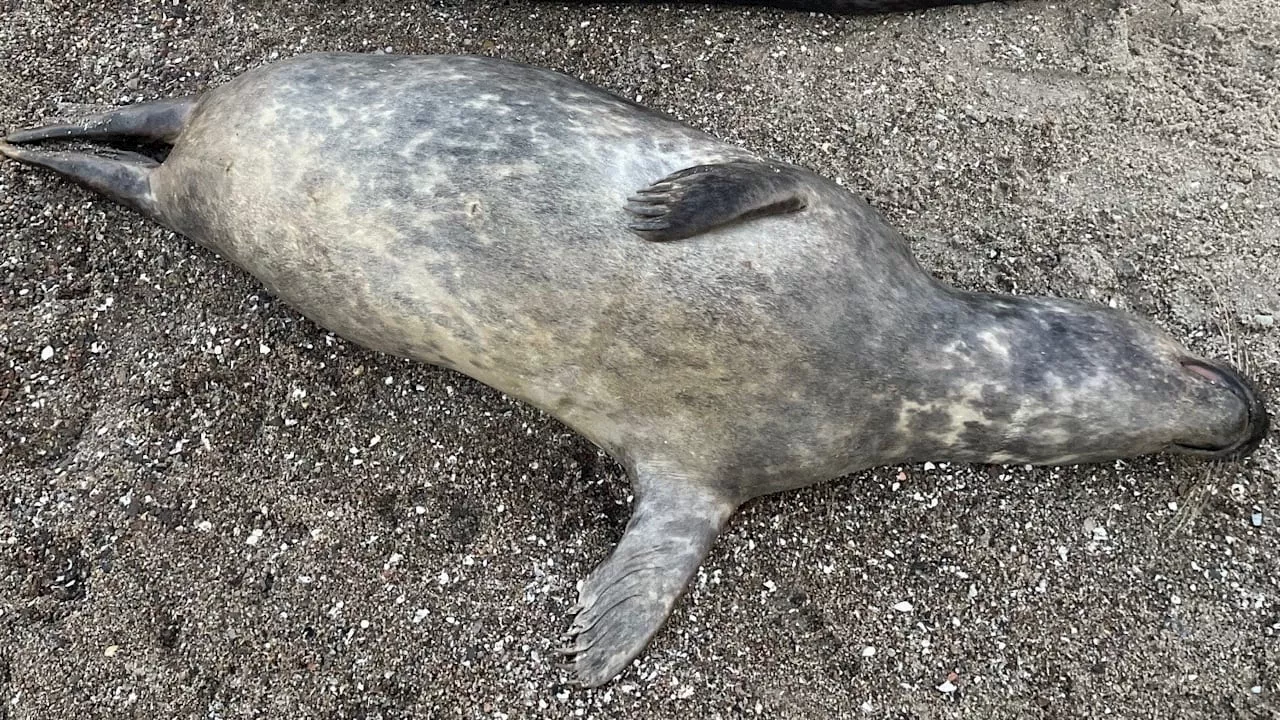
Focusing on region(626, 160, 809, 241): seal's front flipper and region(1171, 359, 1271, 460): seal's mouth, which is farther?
region(1171, 359, 1271, 460): seal's mouth

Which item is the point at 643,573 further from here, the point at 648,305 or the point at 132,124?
the point at 132,124

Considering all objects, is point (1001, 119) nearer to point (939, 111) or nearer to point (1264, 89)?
point (939, 111)

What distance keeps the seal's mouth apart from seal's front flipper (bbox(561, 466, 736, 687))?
5.08 ft

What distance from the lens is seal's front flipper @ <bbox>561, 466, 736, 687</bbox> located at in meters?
2.71

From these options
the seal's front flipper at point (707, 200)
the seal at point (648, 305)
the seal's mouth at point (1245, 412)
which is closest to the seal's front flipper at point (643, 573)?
the seal at point (648, 305)

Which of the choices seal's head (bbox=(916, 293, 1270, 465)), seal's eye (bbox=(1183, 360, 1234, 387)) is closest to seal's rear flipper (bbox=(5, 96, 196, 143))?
seal's head (bbox=(916, 293, 1270, 465))

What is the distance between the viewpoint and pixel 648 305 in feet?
8.32

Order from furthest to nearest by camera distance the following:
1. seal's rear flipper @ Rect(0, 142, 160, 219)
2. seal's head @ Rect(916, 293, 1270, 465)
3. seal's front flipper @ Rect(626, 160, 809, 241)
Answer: seal's rear flipper @ Rect(0, 142, 160, 219)
seal's head @ Rect(916, 293, 1270, 465)
seal's front flipper @ Rect(626, 160, 809, 241)

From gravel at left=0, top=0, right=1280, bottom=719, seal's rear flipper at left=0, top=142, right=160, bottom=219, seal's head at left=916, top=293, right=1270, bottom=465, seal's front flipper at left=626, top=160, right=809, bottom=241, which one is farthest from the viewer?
seal's rear flipper at left=0, top=142, right=160, bottom=219

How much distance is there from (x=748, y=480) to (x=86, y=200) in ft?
9.13

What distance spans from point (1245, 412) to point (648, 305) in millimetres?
1919

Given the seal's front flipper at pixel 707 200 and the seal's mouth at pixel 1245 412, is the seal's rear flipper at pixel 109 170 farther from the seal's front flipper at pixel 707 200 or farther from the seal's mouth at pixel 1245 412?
the seal's mouth at pixel 1245 412

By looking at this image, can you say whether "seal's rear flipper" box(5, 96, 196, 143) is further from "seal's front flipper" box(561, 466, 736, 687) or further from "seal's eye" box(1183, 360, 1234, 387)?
"seal's eye" box(1183, 360, 1234, 387)

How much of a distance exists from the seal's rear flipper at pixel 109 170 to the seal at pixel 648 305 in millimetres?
387
